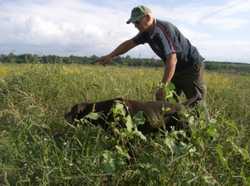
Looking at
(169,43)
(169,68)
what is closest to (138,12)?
(169,43)

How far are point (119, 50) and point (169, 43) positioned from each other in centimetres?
89

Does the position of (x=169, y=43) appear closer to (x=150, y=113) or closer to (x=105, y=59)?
(x=105, y=59)

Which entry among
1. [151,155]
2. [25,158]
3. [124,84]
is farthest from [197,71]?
[25,158]

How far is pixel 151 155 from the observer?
12.4 ft

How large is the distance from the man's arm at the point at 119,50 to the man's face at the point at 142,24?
1.70ft

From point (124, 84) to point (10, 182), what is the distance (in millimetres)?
3482

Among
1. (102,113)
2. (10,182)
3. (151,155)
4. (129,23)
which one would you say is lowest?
(10,182)

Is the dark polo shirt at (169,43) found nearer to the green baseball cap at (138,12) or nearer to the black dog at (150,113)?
the green baseball cap at (138,12)

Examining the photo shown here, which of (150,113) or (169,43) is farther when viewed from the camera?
(169,43)

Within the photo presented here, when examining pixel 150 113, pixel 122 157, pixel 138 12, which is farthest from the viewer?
pixel 138 12

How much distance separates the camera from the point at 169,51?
5.01m

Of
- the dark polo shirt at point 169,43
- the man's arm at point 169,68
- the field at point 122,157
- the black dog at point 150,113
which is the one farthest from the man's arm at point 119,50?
the black dog at point 150,113

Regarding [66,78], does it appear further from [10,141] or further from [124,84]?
[10,141]

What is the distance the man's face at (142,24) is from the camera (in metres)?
5.03
